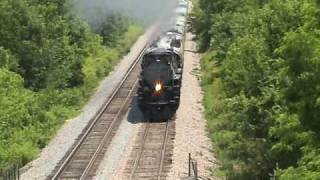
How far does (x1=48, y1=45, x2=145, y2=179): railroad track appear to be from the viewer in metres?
24.9

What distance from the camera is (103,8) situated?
30.4 metres

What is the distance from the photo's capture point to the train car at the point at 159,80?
107 ft

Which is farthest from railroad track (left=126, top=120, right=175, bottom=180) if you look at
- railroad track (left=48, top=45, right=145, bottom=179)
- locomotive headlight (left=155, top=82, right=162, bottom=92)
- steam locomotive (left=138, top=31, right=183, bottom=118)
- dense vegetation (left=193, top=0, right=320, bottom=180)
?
dense vegetation (left=193, top=0, right=320, bottom=180)

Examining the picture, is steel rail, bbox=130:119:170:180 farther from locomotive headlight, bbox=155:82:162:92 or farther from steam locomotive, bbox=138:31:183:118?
locomotive headlight, bbox=155:82:162:92

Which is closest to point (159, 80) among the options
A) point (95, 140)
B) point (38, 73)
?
point (95, 140)

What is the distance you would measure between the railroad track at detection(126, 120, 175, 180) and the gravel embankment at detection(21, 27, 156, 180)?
343cm

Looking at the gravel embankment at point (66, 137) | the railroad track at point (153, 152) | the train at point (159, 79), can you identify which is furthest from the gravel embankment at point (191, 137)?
the gravel embankment at point (66, 137)

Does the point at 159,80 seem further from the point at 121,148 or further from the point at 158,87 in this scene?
the point at 121,148

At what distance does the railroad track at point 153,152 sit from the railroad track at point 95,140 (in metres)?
1.54

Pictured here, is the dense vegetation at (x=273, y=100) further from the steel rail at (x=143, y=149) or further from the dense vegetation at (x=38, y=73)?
the dense vegetation at (x=38, y=73)

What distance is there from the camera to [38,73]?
1563 inches

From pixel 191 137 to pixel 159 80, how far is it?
4303mm

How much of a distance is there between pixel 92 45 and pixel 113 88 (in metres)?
14.1

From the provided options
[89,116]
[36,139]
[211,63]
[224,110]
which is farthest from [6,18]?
[211,63]
